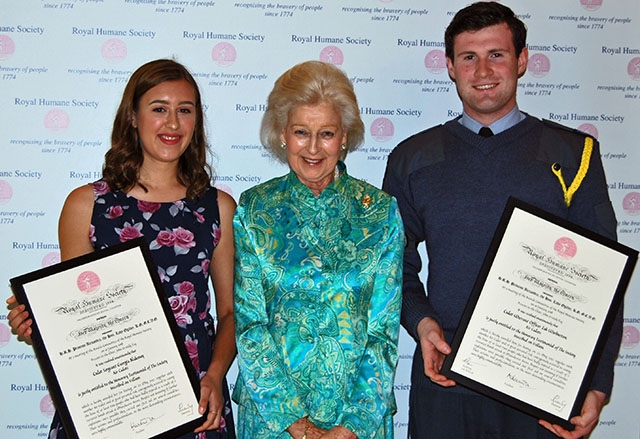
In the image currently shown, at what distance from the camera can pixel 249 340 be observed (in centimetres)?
230

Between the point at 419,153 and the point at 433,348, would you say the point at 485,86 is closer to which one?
the point at 419,153

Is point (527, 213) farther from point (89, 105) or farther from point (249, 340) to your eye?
point (89, 105)

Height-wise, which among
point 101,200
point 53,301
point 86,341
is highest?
point 101,200

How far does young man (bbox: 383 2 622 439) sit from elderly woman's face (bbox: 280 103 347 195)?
1.34 feet

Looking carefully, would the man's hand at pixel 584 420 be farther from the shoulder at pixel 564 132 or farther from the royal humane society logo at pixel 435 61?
the royal humane society logo at pixel 435 61

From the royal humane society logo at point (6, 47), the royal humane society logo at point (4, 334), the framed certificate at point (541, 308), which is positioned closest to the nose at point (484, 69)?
the framed certificate at point (541, 308)

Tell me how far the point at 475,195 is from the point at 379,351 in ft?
2.19

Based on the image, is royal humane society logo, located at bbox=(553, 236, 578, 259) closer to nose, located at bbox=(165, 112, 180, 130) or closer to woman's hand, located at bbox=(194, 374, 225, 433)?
woman's hand, located at bbox=(194, 374, 225, 433)

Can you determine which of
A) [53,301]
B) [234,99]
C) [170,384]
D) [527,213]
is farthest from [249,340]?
[234,99]

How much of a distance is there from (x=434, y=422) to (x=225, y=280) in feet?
3.05

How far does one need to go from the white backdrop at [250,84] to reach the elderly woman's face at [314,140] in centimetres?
86

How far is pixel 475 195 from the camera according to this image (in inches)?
99.0

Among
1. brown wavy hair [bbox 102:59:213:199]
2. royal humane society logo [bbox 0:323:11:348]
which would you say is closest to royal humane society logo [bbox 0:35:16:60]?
brown wavy hair [bbox 102:59:213:199]

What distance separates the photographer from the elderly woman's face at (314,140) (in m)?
2.38
